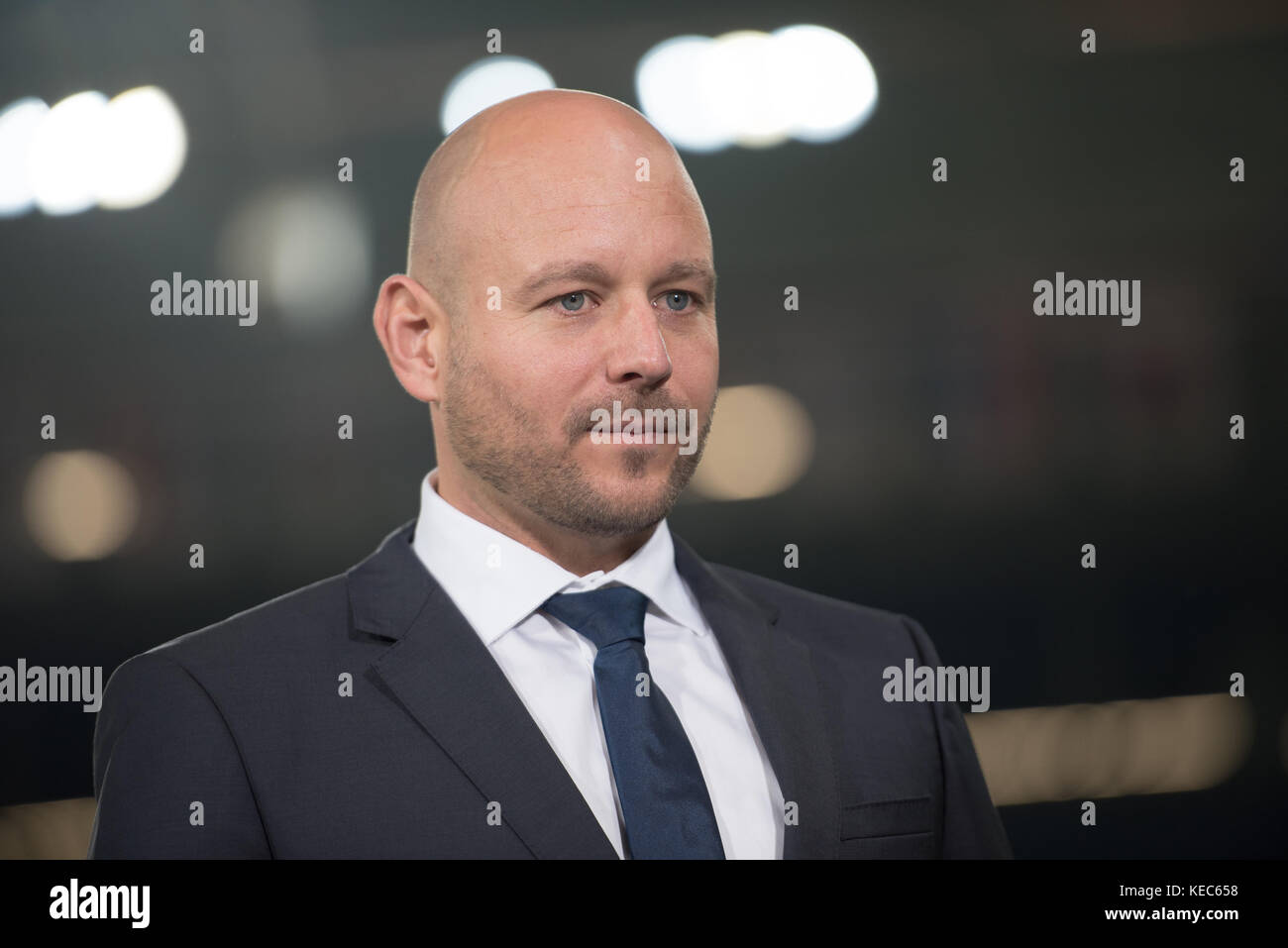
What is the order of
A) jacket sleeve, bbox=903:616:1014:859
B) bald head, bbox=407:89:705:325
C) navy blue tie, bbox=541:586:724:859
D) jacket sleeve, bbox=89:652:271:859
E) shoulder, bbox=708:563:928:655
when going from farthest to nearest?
→ 1. shoulder, bbox=708:563:928:655
2. jacket sleeve, bbox=903:616:1014:859
3. bald head, bbox=407:89:705:325
4. navy blue tie, bbox=541:586:724:859
5. jacket sleeve, bbox=89:652:271:859

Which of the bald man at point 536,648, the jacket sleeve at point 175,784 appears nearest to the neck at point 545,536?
the bald man at point 536,648

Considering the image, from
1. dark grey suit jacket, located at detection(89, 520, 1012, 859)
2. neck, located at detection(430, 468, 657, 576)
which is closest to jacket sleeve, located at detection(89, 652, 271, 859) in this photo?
dark grey suit jacket, located at detection(89, 520, 1012, 859)

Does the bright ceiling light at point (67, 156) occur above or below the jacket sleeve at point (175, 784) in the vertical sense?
above

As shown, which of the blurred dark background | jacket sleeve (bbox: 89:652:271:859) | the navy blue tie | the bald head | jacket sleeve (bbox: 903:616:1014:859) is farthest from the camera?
the blurred dark background

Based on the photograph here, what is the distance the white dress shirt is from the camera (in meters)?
2.18

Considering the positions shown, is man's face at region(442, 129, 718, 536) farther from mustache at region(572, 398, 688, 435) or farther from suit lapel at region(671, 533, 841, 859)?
suit lapel at region(671, 533, 841, 859)

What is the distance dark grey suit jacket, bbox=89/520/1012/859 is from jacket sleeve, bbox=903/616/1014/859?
0.40 ft

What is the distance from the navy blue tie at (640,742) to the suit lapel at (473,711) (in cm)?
9

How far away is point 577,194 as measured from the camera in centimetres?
218

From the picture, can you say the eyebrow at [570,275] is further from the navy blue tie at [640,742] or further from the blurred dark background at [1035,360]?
the blurred dark background at [1035,360]

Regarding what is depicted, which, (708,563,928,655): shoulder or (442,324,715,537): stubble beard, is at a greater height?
(442,324,715,537): stubble beard

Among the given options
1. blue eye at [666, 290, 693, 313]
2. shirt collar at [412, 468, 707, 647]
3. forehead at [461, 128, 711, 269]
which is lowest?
shirt collar at [412, 468, 707, 647]

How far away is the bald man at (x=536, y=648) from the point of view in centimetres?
204
